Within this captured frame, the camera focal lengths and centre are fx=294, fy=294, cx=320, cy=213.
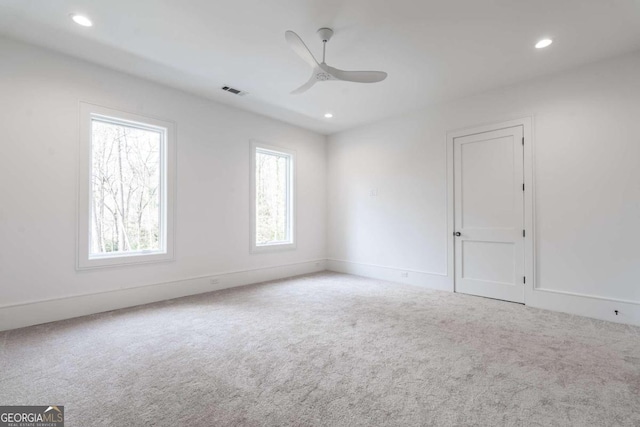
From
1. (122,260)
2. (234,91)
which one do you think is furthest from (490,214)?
(122,260)

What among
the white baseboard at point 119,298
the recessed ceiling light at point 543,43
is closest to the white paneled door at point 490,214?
the recessed ceiling light at point 543,43

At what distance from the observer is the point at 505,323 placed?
10.4 feet

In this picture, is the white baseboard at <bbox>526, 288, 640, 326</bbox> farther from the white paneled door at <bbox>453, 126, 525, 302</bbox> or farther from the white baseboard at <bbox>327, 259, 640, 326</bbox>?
the white paneled door at <bbox>453, 126, 525, 302</bbox>

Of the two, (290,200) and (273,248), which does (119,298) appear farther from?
(290,200)

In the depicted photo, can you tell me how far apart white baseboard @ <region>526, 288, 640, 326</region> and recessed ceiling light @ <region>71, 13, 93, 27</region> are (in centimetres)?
567

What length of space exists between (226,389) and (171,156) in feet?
10.7

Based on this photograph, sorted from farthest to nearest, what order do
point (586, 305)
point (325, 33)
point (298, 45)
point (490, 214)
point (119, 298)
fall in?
point (490, 214), point (119, 298), point (586, 305), point (325, 33), point (298, 45)

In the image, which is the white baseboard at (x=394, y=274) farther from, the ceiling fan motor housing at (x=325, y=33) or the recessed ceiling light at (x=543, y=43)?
the ceiling fan motor housing at (x=325, y=33)

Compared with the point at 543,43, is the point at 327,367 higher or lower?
lower

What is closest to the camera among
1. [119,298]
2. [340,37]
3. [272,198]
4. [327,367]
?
[327,367]

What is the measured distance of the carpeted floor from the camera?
5.70 ft

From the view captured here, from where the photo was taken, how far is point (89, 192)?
345cm

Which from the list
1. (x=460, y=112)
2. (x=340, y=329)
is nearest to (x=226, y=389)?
(x=340, y=329)

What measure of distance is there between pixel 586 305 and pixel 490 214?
57.2 inches
